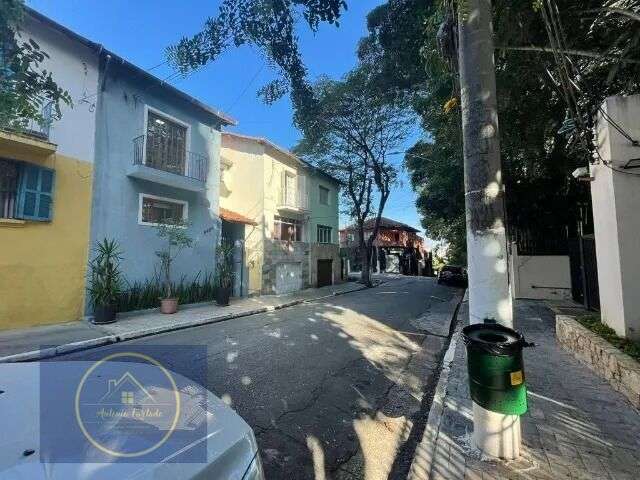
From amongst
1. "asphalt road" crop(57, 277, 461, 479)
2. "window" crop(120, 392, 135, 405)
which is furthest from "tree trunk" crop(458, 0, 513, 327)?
"window" crop(120, 392, 135, 405)

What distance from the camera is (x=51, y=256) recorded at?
8.87 metres

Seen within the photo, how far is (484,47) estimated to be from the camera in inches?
120

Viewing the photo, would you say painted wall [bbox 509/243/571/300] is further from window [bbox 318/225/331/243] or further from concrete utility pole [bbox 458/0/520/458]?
window [bbox 318/225/331/243]

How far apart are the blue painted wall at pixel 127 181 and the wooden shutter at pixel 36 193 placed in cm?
119

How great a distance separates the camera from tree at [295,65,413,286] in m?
18.7

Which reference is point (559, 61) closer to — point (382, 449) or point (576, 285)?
point (382, 449)

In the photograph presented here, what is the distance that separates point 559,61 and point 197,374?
258 inches

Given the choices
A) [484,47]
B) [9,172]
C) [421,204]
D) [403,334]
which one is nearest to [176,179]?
[9,172]

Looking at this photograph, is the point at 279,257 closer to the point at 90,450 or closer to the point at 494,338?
the point at 494,338

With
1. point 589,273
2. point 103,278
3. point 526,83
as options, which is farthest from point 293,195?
point 589,273

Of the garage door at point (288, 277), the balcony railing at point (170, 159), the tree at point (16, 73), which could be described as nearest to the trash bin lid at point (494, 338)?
the tree at point (16, 73)

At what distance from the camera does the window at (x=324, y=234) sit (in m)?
23.4

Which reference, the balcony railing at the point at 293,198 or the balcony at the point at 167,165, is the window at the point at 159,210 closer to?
the balcony at the point at 167,165

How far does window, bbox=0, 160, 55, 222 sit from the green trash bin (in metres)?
10.3
